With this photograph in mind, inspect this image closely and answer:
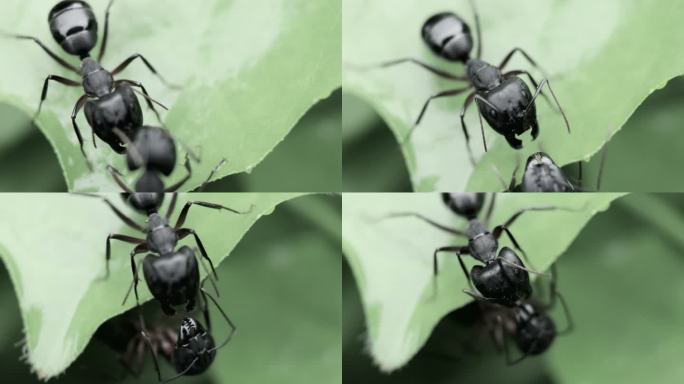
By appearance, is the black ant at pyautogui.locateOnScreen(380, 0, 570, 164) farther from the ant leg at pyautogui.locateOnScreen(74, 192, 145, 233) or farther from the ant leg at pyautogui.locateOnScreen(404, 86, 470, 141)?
the ant leg at pyautogui.locateOnScreen(74, 192, 145, 233)

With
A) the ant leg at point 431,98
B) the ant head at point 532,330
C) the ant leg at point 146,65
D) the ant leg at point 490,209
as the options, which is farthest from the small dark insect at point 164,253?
the ant head at point 532,330

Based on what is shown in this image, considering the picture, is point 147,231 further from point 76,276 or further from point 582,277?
point 582,277

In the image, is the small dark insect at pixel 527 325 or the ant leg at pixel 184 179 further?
the small dark insect at pixel 527 325

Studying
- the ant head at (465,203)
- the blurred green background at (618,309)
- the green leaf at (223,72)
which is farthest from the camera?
the blurred green background at (618,309)

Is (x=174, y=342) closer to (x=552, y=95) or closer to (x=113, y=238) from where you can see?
(x=113, y=238)

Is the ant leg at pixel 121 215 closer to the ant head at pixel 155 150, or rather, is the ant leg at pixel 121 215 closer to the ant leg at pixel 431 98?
the ant head at pixel 155 150

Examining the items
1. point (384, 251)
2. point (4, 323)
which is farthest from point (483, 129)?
point (4, 323)

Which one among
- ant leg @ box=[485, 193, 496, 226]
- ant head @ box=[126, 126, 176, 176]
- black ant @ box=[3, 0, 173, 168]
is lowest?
ant leg @ box=[485, 193, 496, 226]

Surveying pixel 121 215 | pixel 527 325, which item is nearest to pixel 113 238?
pixel 121 215

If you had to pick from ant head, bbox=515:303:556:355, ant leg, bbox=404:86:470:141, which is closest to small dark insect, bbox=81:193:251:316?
ant leg, bbox=404:86:470:141
